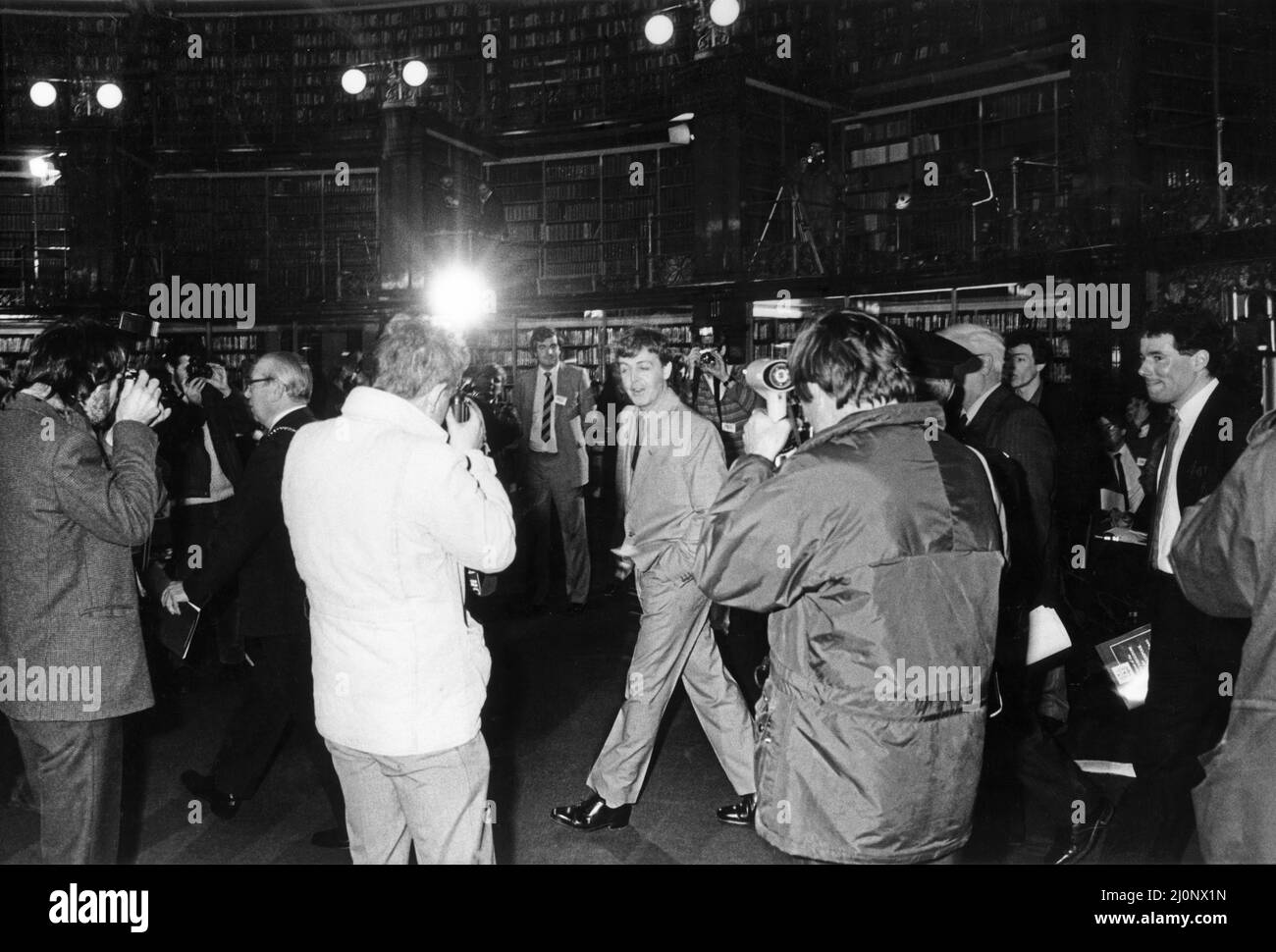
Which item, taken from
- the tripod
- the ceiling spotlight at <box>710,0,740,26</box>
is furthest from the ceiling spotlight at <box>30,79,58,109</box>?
the tripod

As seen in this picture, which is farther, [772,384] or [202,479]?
[202,479]

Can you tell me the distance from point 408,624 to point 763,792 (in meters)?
0.79

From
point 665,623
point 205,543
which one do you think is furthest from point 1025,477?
point 205,543

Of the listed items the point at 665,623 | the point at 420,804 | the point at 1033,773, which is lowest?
the point at 1033,773

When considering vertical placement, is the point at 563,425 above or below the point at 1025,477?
above

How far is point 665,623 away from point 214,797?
1795mm

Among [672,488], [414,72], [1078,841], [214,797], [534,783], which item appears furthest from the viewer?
[414,72]

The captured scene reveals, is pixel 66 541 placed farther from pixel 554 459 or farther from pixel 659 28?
pixel 659 28

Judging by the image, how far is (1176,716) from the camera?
2990mm

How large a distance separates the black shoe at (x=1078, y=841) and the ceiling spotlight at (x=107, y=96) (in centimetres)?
1414

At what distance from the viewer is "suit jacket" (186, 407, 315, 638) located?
3.48 m

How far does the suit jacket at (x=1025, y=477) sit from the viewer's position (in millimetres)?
2928

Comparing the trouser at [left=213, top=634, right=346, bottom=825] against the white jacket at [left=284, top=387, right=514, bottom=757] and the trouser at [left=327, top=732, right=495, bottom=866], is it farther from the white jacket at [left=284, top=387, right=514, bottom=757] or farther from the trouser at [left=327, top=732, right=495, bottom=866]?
the white jacket at [left=284, top=387, right=514, bottom=757]

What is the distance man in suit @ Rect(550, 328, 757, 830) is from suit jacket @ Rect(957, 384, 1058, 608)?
0.97 m
